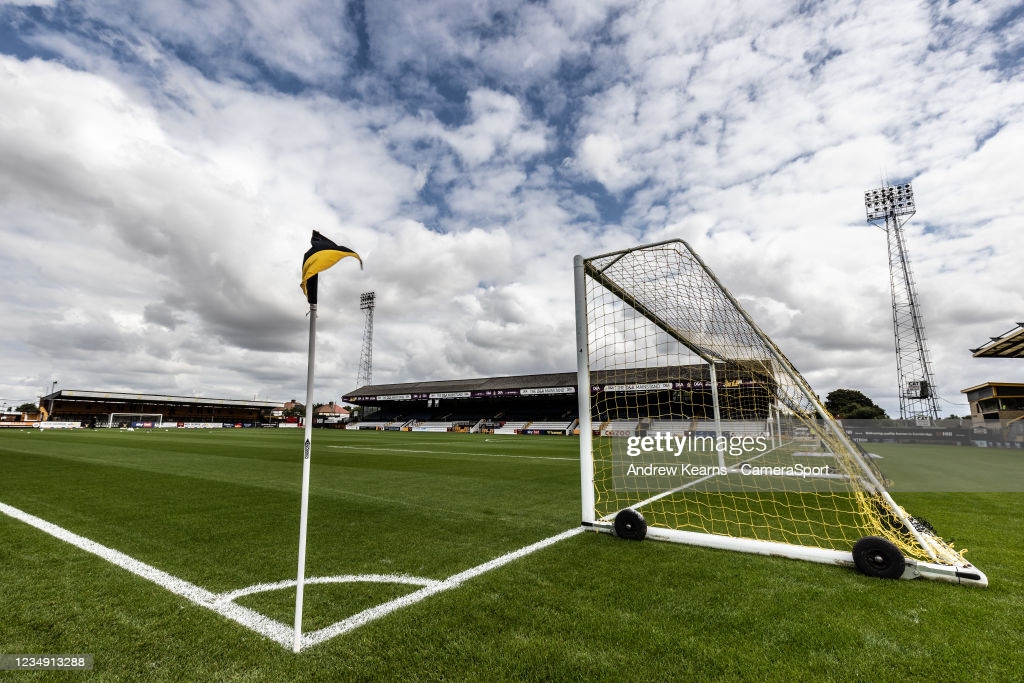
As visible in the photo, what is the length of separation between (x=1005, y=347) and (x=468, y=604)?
3589 cm

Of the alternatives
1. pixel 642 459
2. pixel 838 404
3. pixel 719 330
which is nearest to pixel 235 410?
pixel 642 459

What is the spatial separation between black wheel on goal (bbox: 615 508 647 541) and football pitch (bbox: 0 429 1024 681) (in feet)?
0.41

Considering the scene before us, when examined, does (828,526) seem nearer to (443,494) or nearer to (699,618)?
(699,618)

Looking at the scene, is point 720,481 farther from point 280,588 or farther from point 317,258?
point 317,258

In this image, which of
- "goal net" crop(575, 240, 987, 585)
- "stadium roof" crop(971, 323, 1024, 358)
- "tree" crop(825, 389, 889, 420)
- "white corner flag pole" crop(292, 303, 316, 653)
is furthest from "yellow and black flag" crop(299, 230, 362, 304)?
"tree" crop(825, 389, 889, 420)

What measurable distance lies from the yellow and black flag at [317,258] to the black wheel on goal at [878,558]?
440 cm

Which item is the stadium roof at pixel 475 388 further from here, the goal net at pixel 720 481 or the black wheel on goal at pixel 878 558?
the black wheel on goal at pixel 878 558

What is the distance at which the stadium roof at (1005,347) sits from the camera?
22384mm

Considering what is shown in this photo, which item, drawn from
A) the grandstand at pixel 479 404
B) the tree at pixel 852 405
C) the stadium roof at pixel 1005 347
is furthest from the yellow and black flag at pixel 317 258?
the tree at pixel 852 405

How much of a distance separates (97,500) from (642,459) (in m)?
13.9

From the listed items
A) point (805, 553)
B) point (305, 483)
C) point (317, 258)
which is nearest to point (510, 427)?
point (805, 553)

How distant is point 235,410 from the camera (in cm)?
8300

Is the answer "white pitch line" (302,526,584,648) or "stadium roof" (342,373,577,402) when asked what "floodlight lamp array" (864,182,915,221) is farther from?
"white pitch line" (302,526,584,648)

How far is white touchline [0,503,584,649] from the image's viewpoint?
2600 millimetres
